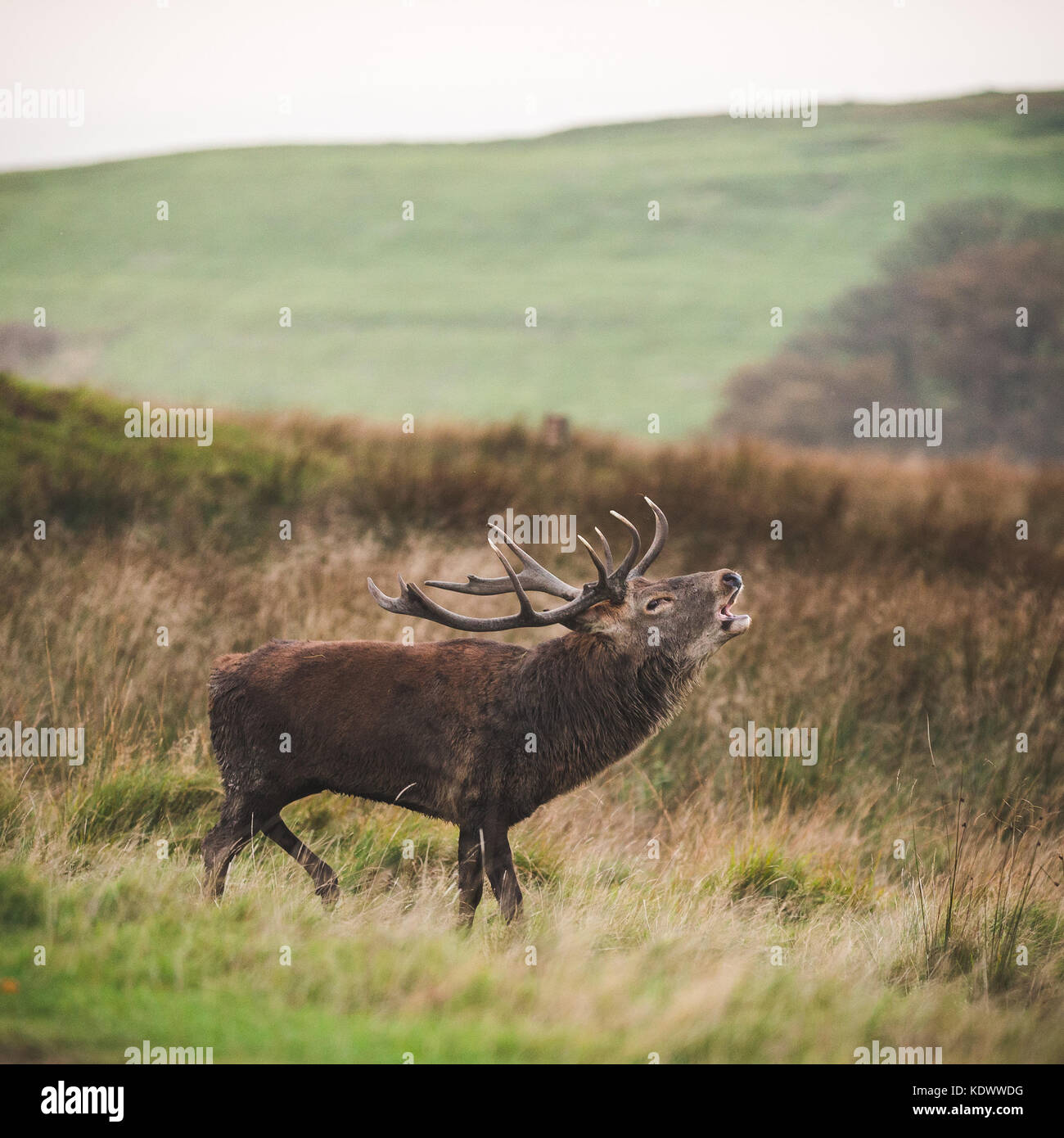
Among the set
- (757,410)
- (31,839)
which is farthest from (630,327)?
(31,839)

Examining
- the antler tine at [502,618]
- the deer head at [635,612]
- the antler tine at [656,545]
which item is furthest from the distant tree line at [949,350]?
the antler tine at [502,618]

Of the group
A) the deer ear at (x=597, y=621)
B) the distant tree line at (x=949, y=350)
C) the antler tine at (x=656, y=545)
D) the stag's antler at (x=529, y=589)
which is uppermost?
the distant tree line at (x=949, y=350)

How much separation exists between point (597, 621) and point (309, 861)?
176 cm

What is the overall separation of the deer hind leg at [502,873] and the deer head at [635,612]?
0.98 meters

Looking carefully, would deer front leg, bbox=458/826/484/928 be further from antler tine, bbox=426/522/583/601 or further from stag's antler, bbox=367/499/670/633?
antler tine, bbox=426/522/583/601

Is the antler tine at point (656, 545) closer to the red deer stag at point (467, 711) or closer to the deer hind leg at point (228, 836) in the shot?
the red deer stag at point (467, 711)

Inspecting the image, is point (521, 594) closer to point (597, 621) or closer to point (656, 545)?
point (597, 621)

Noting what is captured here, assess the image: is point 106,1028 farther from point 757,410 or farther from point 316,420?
point 757,410

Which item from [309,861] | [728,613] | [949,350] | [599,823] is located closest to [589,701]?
[728,613]

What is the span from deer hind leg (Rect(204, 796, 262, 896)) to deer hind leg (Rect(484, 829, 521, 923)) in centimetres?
109

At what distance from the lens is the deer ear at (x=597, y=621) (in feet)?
19.1

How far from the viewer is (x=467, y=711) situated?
18.2 ft

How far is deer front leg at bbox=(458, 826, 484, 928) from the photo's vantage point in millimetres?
5371

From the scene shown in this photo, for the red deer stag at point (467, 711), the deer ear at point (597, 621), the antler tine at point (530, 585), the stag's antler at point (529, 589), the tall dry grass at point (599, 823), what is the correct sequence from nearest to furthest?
1. the tall dry grass at point (599, 823)
2. the red deer stag at point (467, 711)
3. the stag's antler at point (529, 589)
4. the deer ear at point (597, 621)
5. the antler tine at point (530, 585)
